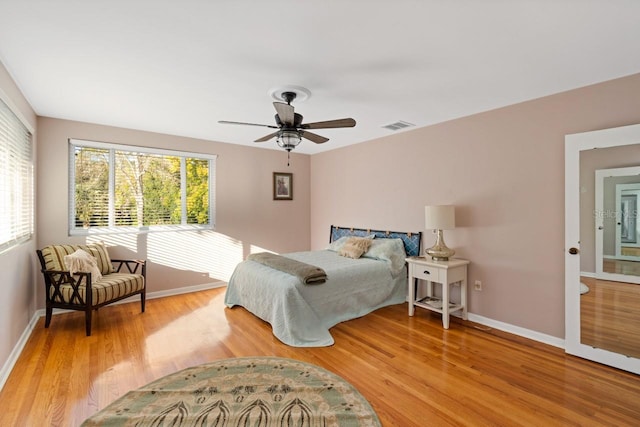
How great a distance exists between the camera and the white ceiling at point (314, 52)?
1776 millimetres

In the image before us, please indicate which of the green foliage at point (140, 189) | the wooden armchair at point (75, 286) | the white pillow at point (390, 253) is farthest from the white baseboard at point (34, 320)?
the white pillow at point (390, 253)

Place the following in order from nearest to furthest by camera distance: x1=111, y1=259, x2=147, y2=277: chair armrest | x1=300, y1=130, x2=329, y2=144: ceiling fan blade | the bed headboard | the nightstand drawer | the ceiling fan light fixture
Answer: the ceiling fan light fixture
x1=300, y1=130, x2=329, y2=144: ceiling fan blade
the nightstand drawer
x1=111, y1=259, x2=147, y2=277: chair armrest
the bed headboard

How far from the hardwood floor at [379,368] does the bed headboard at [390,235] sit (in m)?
0.96

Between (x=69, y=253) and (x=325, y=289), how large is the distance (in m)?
3.05

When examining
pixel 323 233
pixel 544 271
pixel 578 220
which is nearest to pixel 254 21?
pixel 578 220

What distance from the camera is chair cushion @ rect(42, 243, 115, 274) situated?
3391 millimetres

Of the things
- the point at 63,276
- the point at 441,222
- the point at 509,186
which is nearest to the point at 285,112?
the point at 441,222

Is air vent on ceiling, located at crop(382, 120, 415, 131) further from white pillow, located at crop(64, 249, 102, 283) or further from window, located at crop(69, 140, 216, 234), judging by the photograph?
white pillow, located at crop(64, 249, 102, 283)

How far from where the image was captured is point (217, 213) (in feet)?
16.8

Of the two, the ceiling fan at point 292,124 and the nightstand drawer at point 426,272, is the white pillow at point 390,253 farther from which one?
the ceiling fan at point 292,124

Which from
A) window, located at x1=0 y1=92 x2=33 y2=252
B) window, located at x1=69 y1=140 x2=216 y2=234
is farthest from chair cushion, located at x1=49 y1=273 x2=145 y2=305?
window, located at x1=69 y1=140 x2=216 y2=234

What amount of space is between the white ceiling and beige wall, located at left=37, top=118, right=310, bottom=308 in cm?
71

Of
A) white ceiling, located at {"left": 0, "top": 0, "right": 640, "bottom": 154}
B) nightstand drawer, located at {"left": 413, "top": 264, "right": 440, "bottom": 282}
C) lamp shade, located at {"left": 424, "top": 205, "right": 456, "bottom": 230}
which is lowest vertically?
nightstand drawer, located at {"left": 413, "top": 264, "right": 440, "bottom": 282}

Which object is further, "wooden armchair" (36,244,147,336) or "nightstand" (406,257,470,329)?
"nightstand" (406,257,470,329)
